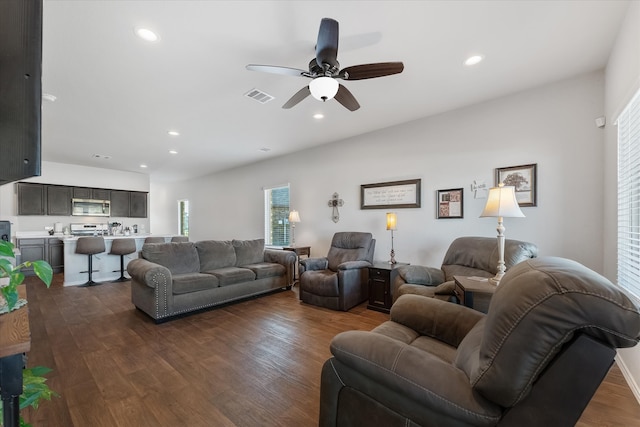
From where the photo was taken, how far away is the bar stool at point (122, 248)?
210 inches

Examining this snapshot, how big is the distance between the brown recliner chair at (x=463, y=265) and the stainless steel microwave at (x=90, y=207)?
783cm

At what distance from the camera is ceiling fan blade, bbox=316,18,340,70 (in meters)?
1.75

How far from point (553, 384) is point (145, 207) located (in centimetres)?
925

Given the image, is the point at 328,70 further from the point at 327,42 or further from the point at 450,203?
the point at 450,203

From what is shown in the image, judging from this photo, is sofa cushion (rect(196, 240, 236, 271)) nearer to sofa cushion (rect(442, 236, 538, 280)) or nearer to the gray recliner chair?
the gray recliner chair

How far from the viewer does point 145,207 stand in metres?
7.91

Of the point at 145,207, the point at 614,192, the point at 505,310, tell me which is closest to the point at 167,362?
the point at 505,310

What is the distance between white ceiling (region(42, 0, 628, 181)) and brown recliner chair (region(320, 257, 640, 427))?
6.48 feet

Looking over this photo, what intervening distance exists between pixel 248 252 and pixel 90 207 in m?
5.36

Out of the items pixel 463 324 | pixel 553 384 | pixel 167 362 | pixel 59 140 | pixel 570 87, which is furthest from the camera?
pixel 59 140

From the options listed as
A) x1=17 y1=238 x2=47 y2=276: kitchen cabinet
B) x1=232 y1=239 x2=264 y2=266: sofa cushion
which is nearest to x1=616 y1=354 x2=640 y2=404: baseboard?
x1=232 y1=239 x2=264 y2=266: sofa cushion

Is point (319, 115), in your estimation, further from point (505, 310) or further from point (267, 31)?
point (505, 310)

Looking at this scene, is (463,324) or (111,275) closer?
(463,324)

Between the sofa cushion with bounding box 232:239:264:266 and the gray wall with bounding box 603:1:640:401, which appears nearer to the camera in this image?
the gray wall with bounding box 603:1:640:401
